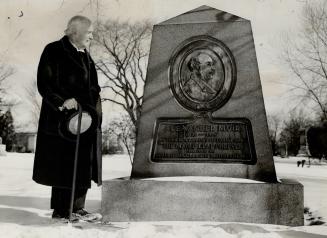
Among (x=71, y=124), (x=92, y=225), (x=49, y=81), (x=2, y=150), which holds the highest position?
(x=49, y=81)

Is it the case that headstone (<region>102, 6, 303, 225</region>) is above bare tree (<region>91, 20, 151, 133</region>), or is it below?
below

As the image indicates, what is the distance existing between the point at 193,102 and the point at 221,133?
0.56 meters

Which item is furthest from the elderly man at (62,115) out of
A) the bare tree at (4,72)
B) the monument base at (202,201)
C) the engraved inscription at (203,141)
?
the bare tree at (4,72)

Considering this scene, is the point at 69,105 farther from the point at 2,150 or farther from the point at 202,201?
the point at 2,150

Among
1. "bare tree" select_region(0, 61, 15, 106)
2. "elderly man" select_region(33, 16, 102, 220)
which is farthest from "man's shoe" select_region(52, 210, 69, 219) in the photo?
"bare tree" select_region(0, 61, 15, 106)

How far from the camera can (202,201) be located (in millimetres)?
5109

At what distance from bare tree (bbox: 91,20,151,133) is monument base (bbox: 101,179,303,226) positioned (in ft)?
12.0

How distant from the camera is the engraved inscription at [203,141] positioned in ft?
17.5

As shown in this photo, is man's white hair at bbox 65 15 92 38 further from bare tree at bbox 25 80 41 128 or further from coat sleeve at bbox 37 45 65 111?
bare tree at bbox 25 80 41 128

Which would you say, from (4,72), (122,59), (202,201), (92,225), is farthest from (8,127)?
(202,201)

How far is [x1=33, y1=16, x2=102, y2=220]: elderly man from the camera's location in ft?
17.1

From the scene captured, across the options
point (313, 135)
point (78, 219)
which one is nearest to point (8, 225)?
point (78, 219)

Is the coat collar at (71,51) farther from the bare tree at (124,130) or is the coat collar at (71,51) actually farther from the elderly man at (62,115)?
the bare tree at (124,130)

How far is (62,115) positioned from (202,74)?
1.91m
